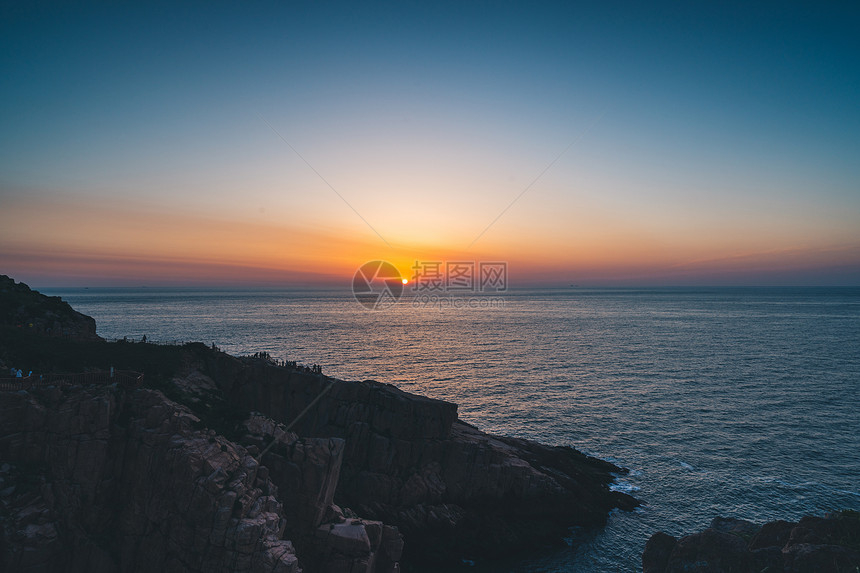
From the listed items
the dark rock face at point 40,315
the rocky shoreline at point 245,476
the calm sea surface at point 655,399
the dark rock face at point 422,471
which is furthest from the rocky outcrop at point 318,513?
the dark rock face at point 40,315

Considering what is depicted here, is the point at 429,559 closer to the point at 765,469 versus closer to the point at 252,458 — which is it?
the point at 252,458

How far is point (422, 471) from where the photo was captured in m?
37.3

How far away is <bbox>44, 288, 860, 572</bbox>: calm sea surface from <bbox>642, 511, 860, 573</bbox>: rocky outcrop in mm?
13702

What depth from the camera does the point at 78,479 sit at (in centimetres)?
2322

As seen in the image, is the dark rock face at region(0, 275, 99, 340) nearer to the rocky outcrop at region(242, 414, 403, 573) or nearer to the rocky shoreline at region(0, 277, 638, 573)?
the rocky shoreline at region(0, 277, 638, 573)

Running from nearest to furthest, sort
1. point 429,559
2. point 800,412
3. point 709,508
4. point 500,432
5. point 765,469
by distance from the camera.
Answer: point 429,559
point 709,508
point 765,469
point 500,432
point 800,412

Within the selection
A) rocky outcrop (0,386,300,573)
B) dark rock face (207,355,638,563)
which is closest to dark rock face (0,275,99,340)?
dark rock face (207,355,638,563)

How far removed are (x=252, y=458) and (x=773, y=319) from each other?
213 m

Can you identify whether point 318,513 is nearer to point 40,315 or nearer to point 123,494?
point 123,494

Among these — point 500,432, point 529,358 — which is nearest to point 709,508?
point 500,432

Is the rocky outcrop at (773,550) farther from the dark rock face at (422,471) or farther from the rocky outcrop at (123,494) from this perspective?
the rocky outcrop at (123,494)

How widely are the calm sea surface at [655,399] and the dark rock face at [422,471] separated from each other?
2909mm

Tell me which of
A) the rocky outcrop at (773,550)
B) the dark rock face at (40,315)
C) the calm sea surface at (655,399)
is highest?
the dark rock face at (40,315)

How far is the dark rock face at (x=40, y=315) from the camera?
1690 inches
